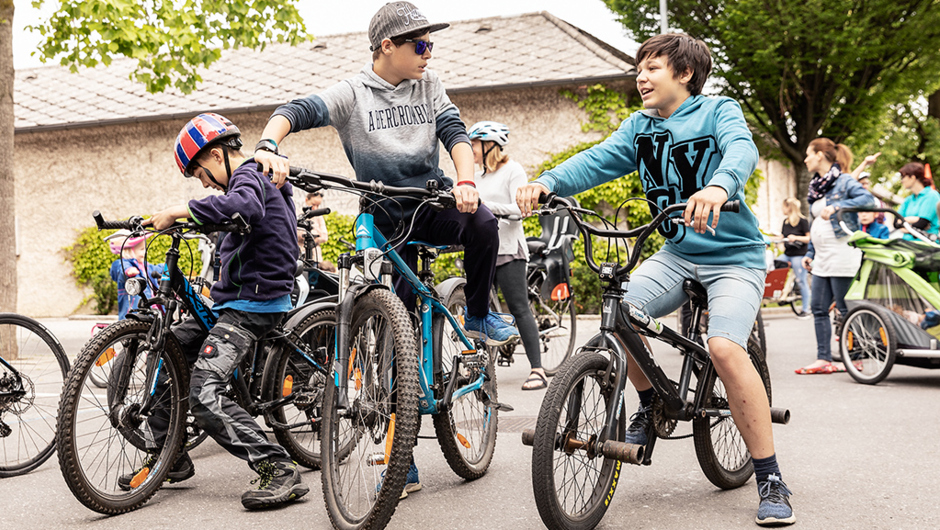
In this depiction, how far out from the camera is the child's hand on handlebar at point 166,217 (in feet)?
11.7

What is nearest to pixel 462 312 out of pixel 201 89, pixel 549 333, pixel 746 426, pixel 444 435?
pixel 444 435

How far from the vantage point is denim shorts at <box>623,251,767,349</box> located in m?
3.43

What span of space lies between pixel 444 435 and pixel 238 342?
104 centimetres

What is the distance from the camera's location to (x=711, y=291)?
11.8 ft

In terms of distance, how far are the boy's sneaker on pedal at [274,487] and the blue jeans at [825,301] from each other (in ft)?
18.8

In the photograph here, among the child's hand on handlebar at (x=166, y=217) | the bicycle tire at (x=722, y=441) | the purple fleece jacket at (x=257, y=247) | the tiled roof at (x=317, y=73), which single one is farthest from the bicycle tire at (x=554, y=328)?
the tiled roof at (x=317, y=73)

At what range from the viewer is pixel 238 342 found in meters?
4.02

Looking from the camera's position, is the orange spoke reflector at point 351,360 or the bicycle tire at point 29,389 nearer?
the orange spoke reflector at point 351,360

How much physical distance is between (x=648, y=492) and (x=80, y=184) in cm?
1910

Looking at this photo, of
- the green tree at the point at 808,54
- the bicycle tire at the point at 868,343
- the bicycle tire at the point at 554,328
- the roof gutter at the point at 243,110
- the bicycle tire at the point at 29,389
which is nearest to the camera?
the bicycle tire at the point at 29,389

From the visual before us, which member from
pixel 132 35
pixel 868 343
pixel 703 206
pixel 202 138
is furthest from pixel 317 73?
pixel 703 206

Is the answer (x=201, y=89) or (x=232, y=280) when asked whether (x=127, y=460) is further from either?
(x=201, y=89)

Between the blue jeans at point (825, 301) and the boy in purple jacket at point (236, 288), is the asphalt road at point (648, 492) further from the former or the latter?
the blue jeans at point (825, 301)

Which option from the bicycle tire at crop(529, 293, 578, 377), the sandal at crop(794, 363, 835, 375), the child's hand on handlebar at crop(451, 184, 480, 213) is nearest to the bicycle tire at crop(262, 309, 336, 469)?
the child's hand on handlebar at crop(451, 184, 480, 213)
